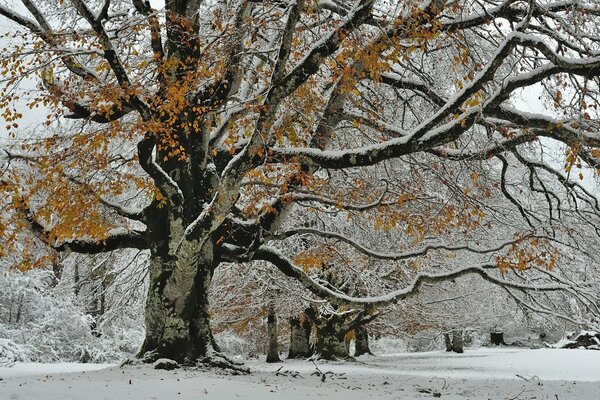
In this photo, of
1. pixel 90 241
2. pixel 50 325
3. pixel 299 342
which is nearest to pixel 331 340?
pixel 299 342

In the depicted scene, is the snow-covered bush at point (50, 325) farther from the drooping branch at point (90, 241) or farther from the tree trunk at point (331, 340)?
the drooping branch at point (90, 241)

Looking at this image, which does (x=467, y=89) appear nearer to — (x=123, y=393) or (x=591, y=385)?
(x=123, y=393)

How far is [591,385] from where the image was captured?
9109 millimetres

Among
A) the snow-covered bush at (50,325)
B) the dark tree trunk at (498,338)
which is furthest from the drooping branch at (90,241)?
the dark tree trunk at (498,338)

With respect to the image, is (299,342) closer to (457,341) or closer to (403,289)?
(457,341)

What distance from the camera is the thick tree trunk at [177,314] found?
8.27m

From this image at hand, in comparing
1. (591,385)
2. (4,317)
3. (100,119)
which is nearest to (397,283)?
(591,385)

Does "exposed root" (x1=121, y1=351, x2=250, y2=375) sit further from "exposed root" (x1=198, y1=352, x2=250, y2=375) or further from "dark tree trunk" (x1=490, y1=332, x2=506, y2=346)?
"dark tree trunk" (x1=490, y1=332, x2=506, y2=346)

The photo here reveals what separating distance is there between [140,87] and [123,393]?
15.1 feet

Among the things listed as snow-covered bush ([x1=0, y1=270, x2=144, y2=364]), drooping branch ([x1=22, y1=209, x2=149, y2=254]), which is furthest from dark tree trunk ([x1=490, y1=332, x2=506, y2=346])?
drooping branch ([x1=22, y1=209, x2=149, y2=254])

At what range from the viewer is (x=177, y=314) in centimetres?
837

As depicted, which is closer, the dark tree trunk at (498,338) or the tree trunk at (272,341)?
the tree trunk at (272,341)

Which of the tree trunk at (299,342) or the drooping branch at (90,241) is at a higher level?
the drooping branch at (90,241)

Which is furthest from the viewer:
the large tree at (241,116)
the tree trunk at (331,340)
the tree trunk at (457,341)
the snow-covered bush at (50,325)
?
the tree trunk at (457,341)
